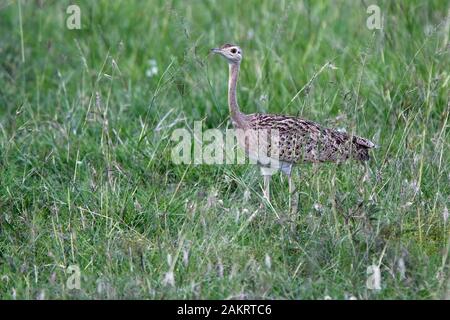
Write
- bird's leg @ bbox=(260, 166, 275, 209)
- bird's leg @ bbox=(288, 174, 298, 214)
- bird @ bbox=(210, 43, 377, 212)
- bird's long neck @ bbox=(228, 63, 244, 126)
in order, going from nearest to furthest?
bird's leg @ bbox=(288, 174, 298, 214) → bird's leg @ bbox=(260, 166, 275, 209) → bird @ bbox=(210, 43, 377, 212) → bird's long neck @ bbox=(228, 63, 244, 126)

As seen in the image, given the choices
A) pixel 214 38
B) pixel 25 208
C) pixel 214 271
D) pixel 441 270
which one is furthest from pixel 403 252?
pixel 214 38

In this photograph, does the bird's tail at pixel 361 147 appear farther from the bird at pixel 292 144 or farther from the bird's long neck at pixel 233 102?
the bird's long neck at pixel 233 102

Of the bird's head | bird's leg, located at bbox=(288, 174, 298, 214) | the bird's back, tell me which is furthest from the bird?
the bird's head

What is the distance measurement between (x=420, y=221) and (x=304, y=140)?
0.94 metres

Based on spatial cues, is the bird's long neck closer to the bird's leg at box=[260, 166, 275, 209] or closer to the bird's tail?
the bird's leg at box=[260, 166, 275, 209]

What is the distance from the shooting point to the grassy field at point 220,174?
4.86 metres

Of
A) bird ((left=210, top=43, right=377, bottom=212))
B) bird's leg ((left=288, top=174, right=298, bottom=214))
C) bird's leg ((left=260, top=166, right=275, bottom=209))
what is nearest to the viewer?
bird's leg ((left=288, top=174, right=298, bottom=214))

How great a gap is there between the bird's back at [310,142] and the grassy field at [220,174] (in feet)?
0.32

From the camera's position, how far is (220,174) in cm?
607

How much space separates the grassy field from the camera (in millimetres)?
4859

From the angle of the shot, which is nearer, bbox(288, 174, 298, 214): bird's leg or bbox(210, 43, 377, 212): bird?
bbox(288, 174, 298, 214): bird's leg

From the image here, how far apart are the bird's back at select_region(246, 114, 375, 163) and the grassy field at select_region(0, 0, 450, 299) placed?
97mm

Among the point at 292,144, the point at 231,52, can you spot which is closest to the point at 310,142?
the point at 292,144

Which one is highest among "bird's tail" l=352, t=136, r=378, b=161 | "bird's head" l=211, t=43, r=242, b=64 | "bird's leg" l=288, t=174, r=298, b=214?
"bird's head" l=211, t=43, r=242, b=64
